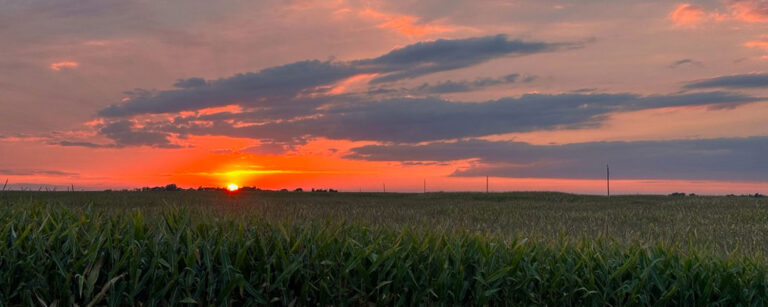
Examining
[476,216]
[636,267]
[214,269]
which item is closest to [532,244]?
[636,267]

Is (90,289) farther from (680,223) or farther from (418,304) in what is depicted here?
(680,223)

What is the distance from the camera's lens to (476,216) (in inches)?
695

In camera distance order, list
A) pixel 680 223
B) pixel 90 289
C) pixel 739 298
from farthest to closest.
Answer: pixel 680 223, pixel 739 298, pixel 90 289

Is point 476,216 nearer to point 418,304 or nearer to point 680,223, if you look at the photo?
point 680,223

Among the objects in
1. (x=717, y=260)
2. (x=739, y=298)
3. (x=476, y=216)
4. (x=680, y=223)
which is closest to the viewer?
(x=739, y=298)

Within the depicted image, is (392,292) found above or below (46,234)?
below

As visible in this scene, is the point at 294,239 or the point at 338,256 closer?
the point at 338,256

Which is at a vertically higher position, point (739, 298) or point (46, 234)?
point (46, 234)

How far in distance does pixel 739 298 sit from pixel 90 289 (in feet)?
19.5

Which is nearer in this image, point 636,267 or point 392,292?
point 392,292

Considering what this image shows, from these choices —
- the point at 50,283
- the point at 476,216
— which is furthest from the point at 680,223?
the point at 50,283

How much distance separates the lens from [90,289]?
17.1 ft

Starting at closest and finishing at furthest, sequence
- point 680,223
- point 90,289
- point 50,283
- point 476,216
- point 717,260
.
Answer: point 90,289, point 50,283, point 717,260, point 680,223, point 476,216

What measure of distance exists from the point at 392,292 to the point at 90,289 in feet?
8.48
